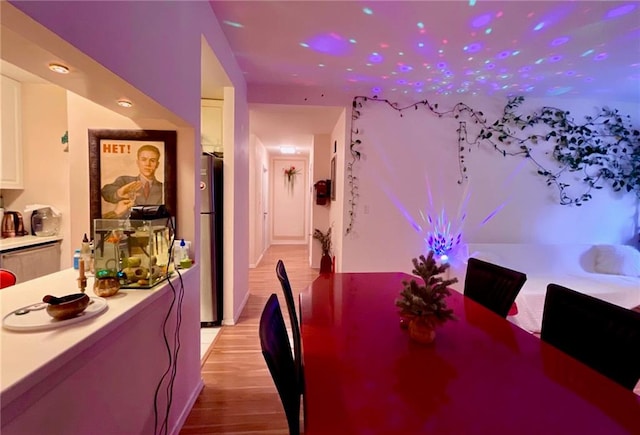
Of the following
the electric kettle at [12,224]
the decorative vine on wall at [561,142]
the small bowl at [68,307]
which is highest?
the decorative vine on wall at [561,142]

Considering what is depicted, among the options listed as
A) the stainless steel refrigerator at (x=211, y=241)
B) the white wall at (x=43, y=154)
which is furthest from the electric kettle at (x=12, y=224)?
the stainless steel refrigerator at (x=211, y=241)

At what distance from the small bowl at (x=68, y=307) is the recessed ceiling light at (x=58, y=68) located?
2.30 ft

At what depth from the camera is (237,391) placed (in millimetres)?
1859

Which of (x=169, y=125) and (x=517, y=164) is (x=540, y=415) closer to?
(x=169, y=125)

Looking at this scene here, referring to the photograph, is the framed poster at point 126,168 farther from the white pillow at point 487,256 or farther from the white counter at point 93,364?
the white pillow at point 487,256

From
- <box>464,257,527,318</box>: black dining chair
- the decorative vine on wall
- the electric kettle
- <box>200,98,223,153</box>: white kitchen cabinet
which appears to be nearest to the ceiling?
the decorative vine on wall

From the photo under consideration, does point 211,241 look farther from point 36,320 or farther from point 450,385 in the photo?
point 450,385

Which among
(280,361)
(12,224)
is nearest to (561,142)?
(280,361)

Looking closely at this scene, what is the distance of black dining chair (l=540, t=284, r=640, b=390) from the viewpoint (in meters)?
0.94

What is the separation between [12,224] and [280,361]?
316 cm

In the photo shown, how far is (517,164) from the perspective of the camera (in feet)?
11.5

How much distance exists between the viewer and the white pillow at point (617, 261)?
3.10 meters

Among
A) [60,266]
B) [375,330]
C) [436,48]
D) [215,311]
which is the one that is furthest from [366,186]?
[60,266]

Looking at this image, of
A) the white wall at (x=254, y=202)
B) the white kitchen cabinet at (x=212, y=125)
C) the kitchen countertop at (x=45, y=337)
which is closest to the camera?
the kitchen countertop at (x=45, y=337)
